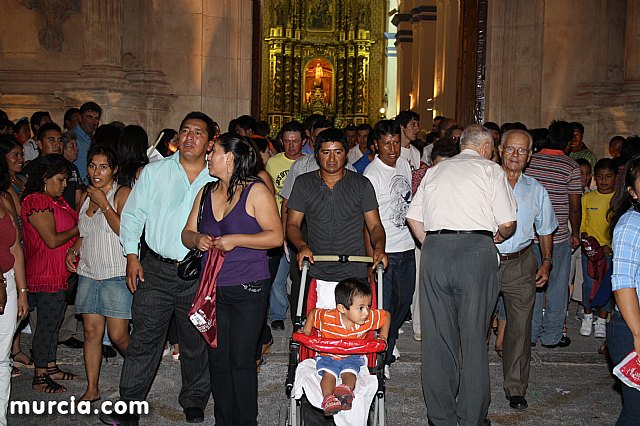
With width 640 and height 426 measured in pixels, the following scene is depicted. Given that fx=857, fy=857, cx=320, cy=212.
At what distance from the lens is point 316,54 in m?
38.5

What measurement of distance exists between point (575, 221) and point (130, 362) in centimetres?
520

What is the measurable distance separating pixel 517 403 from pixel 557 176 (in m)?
2.71

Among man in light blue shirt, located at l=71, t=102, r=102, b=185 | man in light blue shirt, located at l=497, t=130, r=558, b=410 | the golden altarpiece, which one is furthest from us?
the golden altarpiece

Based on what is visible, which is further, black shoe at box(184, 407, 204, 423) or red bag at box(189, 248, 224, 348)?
black shoe at box(184, 407, 204, 423)

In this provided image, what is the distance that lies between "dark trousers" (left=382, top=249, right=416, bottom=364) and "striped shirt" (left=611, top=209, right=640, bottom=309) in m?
2.91

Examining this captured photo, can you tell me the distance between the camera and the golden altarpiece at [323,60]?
37.4m

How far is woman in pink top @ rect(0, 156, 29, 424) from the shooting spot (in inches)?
218

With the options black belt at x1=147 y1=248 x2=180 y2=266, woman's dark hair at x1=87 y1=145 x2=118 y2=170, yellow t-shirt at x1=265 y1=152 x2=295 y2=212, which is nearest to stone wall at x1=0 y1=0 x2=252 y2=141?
yellow t-shirt at x1=265 y1=152 x2=295 y2=212

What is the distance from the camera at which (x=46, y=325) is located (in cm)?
726

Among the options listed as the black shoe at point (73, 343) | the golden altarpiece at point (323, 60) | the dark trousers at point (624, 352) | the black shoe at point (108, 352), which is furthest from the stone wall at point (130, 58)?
the golden altarpiece at point (323, 60)

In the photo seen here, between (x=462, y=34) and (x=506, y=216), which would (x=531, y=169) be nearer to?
(x=506, y=216)

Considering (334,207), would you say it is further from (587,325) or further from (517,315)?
(587,325)

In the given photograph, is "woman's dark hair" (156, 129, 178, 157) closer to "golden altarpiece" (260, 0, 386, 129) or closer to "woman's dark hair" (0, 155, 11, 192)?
"woman's dark hair" (0, 155, 11, 192)

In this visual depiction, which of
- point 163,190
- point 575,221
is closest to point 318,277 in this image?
point 163,190
